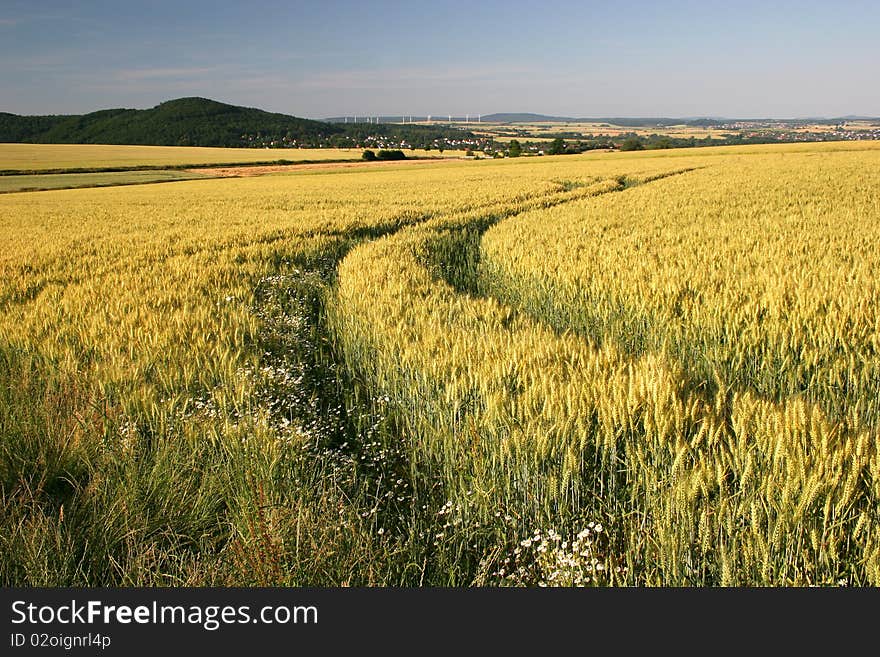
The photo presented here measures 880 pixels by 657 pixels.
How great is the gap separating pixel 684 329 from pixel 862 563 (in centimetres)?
296

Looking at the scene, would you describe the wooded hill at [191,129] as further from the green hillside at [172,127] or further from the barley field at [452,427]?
the barley field at [452,427]

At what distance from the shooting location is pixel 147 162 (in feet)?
185

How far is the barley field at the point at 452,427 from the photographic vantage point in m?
1.98

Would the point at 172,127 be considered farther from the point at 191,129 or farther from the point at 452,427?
the point at 452,427

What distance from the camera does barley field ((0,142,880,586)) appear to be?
198 cm

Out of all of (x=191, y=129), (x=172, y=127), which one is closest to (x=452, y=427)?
(x=191, y=129)

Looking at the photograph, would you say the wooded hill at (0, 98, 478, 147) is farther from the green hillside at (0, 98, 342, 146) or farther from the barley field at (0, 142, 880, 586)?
the barley field at (0, 142, 880, 586)

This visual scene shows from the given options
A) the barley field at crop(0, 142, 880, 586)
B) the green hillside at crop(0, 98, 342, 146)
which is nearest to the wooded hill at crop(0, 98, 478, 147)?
the green hillside at crop(0, 98, 342, 146)

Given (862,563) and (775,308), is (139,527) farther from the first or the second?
(775,308)

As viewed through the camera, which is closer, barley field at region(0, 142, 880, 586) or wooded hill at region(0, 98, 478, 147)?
barley field at region(0, 142, 880, 586)

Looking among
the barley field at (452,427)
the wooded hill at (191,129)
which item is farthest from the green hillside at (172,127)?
the barley field at (452,427)

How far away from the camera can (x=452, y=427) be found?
281cm

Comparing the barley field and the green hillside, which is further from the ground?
the green hillside

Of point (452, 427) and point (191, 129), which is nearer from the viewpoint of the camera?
point (452, 427)
